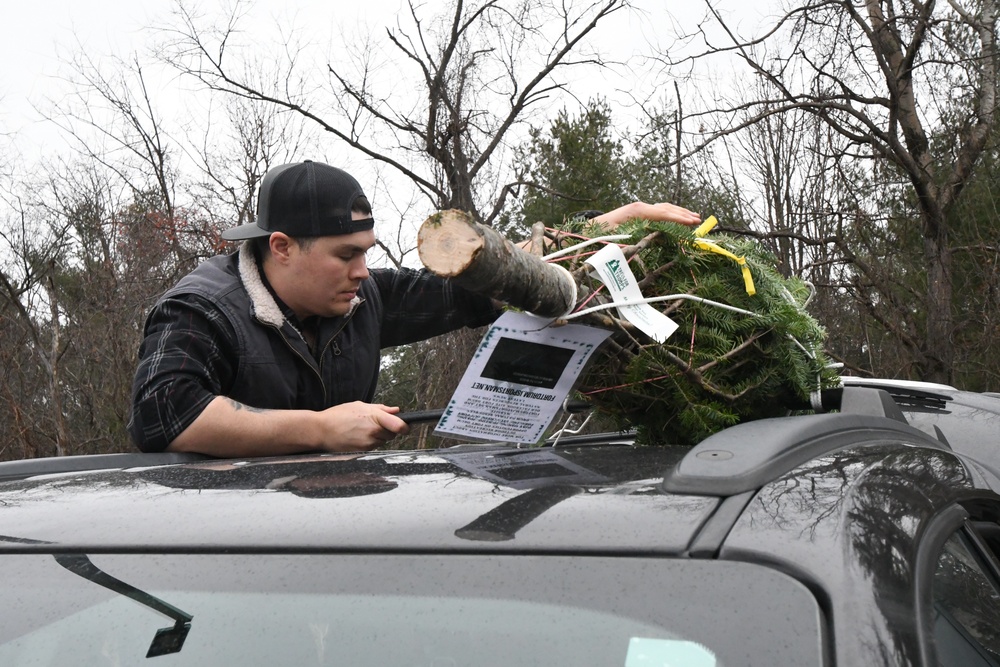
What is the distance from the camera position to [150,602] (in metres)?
1.17

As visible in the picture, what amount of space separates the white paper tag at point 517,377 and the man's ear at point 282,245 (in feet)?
3.30

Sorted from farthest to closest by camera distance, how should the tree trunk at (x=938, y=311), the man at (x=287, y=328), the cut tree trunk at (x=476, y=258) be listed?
the tree trunk at (x=938, y=311) → the man at (x=287, y=328) → the cut tree trunk at (x=476, y=258)

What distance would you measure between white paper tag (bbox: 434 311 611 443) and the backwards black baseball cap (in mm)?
983

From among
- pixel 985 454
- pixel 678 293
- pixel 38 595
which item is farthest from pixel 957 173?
pixel 38 595

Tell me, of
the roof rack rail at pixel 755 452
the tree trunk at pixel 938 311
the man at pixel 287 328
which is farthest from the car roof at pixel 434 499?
the tree trunk at pixel 938 311

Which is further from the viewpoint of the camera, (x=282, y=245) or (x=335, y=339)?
(x=335, y=339)

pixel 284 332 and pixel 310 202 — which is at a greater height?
pixel 310 202

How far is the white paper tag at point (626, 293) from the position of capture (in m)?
1.76

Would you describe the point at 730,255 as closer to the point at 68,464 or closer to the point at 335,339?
the point at 335,339

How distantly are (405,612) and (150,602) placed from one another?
334mm

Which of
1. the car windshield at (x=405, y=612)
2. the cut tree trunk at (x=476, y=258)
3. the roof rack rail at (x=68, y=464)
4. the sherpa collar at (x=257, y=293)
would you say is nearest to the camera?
the car windshield at (x=405, y=612)

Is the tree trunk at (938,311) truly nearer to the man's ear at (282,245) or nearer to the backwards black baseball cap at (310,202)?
the backwards black baseball cap at (310,202)

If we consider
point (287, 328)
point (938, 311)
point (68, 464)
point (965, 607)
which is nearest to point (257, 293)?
point (287, 328)

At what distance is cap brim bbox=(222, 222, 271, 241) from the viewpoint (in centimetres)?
267
